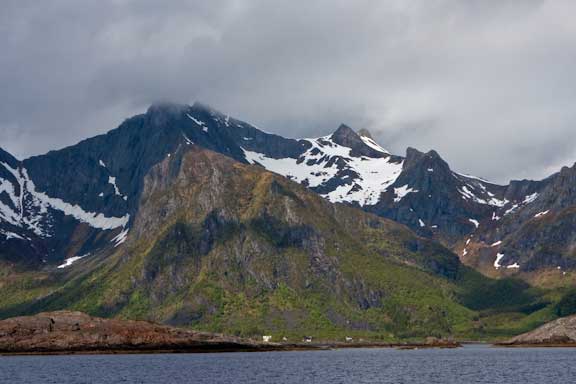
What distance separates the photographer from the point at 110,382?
579 ft

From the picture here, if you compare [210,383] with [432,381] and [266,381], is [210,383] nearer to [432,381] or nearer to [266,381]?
[266,381]

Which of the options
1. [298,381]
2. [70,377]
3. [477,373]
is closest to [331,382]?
[298,381]

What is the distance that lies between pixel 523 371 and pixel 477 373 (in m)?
12.1

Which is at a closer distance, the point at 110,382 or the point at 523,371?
the point at 110,382

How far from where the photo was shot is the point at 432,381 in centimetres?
17300

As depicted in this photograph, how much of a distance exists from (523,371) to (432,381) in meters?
35.9

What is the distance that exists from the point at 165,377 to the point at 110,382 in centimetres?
1743

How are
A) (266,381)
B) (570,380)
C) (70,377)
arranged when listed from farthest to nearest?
(70,377) → (266,381) → (570,380)

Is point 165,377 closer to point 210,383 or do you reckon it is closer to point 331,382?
point 210,383

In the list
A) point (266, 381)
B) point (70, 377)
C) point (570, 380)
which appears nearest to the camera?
point (570, 380)

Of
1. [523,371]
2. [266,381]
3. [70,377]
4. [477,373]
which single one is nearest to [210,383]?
[266,381]

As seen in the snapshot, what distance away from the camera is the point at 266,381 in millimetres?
178125

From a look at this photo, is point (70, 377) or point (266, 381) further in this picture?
point (70, 377)

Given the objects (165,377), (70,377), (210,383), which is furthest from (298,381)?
(70,377)
